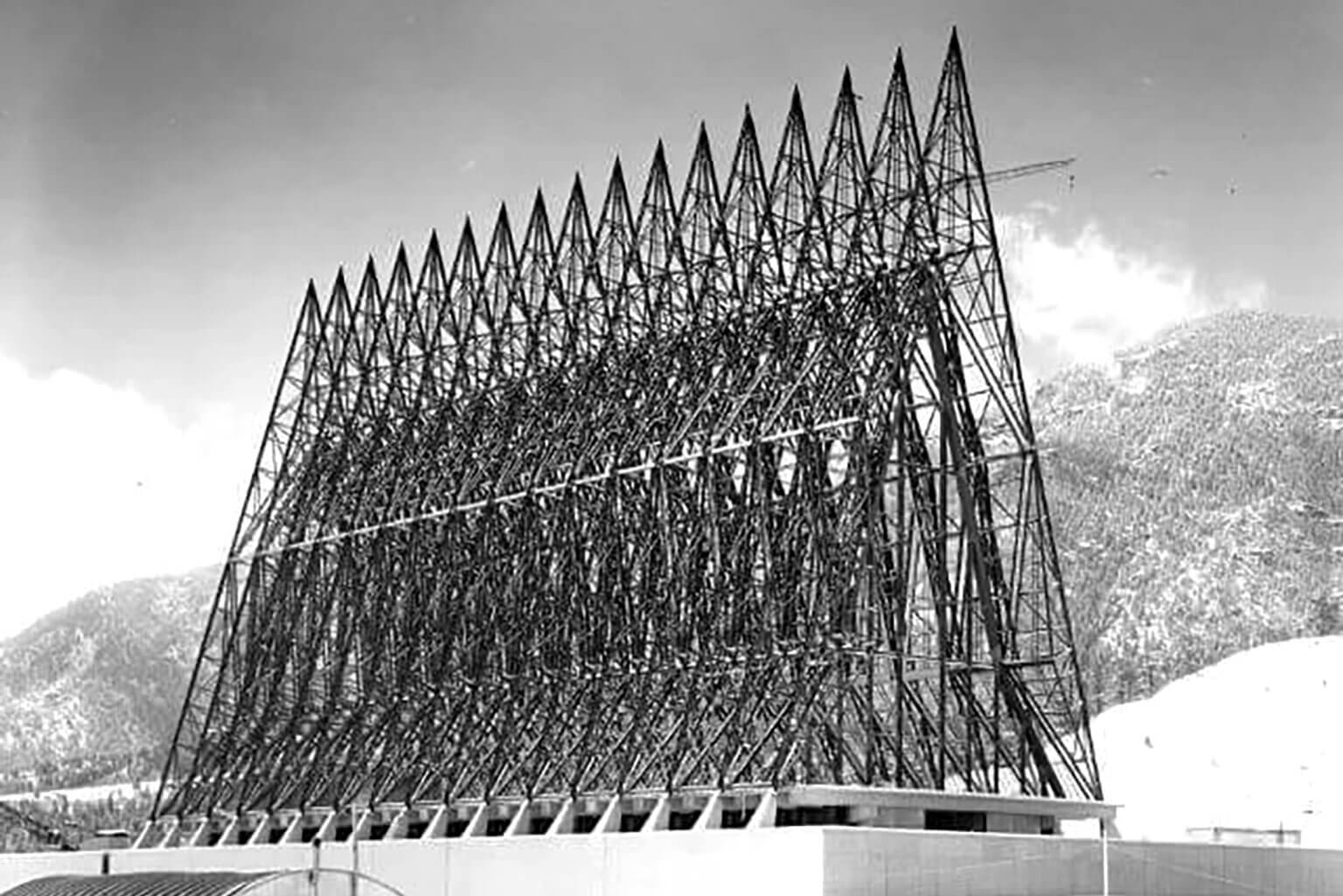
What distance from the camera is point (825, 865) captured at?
143 ft

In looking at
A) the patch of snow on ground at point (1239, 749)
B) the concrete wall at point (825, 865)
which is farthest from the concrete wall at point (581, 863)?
the patch of snow on ground at point (1239, 749)

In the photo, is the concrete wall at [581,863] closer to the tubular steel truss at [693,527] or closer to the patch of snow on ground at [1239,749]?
the tubular steel truss at [693,527]

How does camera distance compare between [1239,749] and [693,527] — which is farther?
[1239,749]

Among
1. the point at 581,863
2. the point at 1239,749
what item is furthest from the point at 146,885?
the point at 1239,749

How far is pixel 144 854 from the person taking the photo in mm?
70938

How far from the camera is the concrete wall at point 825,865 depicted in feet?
146

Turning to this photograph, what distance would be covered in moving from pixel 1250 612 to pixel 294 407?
111 metres

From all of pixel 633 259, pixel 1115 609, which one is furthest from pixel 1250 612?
pixel 633 259

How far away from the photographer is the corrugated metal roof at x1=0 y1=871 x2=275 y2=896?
47469 millimetres

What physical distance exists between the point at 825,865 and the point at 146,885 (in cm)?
1826

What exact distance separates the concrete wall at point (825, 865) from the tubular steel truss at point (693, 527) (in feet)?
9.10

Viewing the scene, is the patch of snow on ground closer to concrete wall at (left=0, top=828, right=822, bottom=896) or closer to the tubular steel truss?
the tubular steel truss

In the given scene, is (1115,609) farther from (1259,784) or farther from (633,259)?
(633,259)

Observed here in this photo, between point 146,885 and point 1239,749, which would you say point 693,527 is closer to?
point 146,885
